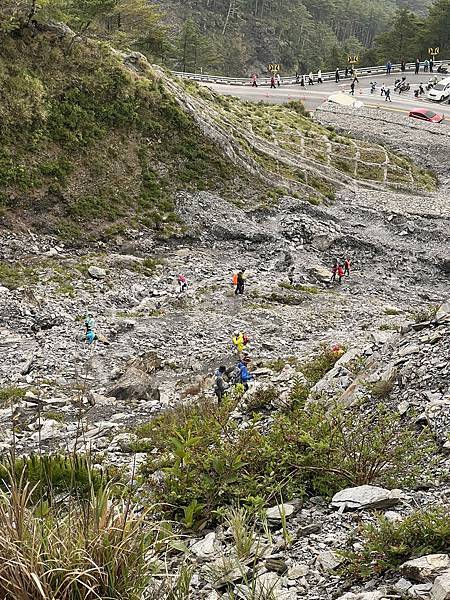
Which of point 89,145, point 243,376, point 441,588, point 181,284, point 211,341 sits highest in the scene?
point 89,145

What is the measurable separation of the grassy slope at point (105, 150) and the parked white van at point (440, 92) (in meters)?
23.1

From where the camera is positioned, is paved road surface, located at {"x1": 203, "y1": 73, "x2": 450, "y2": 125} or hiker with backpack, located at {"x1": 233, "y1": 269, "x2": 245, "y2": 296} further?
paved road surface, located at {"x1": 203, "y1": 73, "x2": 450, "y2": 125}

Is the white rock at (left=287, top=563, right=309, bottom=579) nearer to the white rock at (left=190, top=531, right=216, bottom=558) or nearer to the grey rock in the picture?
the white rock at (left=190, top=531, right=216, bottom=558)

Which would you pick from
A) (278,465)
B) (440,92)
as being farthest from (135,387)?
(440,92)

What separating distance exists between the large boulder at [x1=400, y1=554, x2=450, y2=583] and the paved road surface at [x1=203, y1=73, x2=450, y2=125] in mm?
48989

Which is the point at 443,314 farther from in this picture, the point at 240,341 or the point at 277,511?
Answer: the point at 277,511

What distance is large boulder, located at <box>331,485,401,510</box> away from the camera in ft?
22.9

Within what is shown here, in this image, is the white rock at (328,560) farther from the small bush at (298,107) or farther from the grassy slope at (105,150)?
the small bush at (298,107)

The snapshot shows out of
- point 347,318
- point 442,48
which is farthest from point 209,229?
point 442,48

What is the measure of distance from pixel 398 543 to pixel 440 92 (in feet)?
182

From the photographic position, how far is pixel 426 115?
49219 millimetres

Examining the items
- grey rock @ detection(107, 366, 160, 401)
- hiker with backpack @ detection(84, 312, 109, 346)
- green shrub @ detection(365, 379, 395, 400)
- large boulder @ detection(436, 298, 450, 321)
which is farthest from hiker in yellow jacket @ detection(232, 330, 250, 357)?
green shrub @ detection(365, 379, 395, 400)

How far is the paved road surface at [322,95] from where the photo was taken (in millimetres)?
52031

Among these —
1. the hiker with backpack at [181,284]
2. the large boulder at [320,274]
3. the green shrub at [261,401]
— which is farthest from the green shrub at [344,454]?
the large boulder at [320,274]
